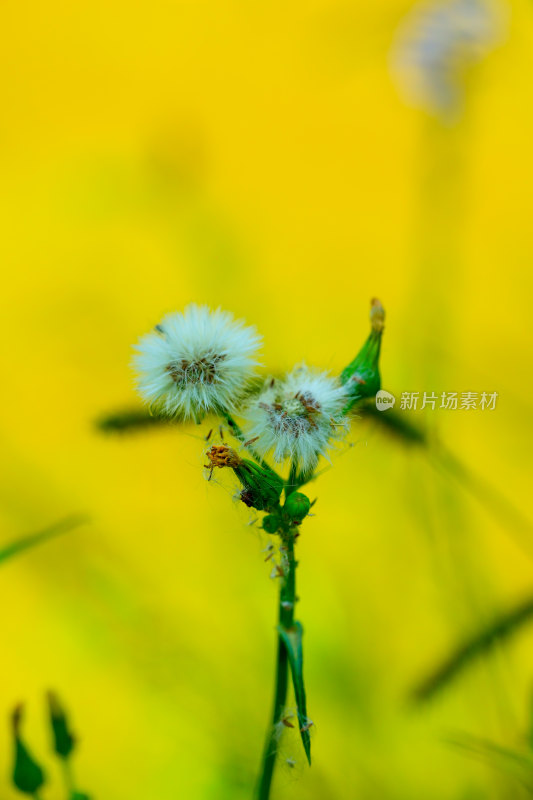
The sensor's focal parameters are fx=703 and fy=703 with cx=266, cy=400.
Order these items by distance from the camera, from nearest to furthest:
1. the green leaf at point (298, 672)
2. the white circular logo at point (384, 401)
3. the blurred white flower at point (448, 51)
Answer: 1. the green leaf at point (298, 672)
2. the white circular logo at point (384, 401)
3. the blurred white flower at point (448, 51)

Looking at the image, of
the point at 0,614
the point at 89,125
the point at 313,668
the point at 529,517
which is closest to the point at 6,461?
the point at 0,614

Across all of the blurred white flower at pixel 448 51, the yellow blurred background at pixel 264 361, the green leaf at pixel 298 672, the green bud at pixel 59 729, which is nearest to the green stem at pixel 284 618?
the green leaf at pixel 298 672

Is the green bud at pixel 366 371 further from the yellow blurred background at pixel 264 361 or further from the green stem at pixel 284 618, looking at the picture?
the yellow blurred background at pixel 264 361

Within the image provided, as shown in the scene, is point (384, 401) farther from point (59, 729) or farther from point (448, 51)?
point (448, 51)

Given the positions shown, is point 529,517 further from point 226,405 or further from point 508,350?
point 226,405

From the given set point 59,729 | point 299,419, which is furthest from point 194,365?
point 59,729

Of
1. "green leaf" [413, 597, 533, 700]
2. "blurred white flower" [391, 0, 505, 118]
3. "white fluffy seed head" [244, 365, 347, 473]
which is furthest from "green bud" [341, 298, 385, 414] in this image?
"blurred white flower" [391, 0, 505, 118]
